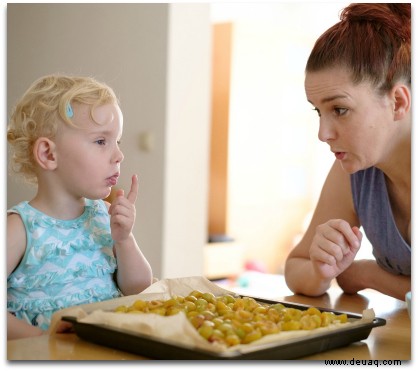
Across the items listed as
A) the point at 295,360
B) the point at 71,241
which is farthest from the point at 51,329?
the point at 295,360

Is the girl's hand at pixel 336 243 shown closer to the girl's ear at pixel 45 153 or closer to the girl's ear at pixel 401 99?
the girl's ear at pixel 401 99

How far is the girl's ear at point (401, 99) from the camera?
1.05m

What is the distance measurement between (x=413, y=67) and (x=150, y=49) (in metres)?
0.43

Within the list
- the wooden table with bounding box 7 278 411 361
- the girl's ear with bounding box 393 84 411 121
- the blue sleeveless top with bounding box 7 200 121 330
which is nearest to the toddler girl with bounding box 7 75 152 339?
the blue sleeveless top with bounding box 7 200 121 330

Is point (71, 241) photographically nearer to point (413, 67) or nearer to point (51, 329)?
point (51, 329)

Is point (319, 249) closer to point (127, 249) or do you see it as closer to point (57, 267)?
point (127, 249)

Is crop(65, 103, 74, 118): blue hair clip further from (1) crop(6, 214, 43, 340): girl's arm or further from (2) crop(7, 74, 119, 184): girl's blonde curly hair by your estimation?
(1) crop(6, 214, 43, 340): girl's arm

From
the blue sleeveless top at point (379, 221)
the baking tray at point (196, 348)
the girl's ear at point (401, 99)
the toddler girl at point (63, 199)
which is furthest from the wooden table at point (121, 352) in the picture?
the girl's ear at point (401, 99)

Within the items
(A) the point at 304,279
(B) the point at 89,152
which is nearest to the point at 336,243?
(A) the point at 304,279

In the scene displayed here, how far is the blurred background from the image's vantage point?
1062mm

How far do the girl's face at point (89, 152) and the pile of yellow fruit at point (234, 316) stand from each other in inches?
8.0

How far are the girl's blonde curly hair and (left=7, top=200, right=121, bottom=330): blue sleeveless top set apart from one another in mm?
78

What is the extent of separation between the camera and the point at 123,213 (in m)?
1.00

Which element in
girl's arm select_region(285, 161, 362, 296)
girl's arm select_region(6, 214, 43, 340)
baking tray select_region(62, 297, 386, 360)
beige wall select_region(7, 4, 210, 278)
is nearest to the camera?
baking tray select_region(62, 297, 386, 360)
